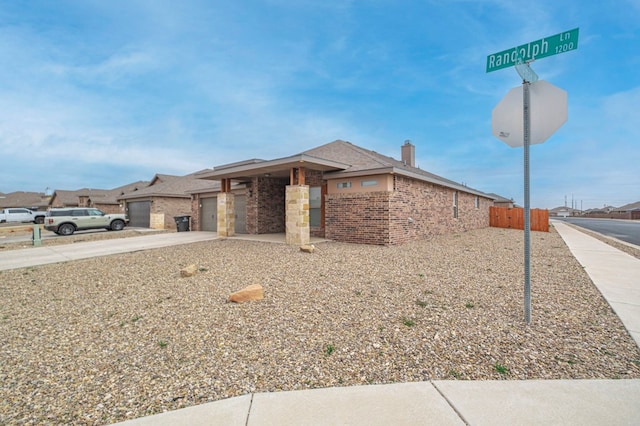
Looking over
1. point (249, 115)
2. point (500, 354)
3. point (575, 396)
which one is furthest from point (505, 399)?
point (249, 115)

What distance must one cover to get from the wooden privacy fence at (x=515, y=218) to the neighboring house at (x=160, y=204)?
22006 mm

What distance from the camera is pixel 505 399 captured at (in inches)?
89.9

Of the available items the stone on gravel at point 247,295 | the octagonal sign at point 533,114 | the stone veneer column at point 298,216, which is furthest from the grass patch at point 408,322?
the stone veneer column at point 298,216

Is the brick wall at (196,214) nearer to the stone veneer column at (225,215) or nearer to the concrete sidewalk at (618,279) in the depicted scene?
the stone veneer column at (225,215)

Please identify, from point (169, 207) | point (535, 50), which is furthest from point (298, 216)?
point (169, 207)

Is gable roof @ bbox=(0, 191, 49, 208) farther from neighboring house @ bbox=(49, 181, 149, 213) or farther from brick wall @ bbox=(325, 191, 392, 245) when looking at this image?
brick wall @ bbox=(325, 191, 392, 245)

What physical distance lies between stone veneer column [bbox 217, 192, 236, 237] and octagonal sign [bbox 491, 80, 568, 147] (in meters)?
12.3

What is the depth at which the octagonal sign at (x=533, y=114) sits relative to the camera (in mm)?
3457

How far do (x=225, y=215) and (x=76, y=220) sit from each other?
447 inches

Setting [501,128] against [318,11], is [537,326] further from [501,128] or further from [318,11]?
[318,11]

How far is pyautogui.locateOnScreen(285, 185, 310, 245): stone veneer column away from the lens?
10625 mm

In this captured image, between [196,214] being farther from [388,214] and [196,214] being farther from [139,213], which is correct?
[388,214]

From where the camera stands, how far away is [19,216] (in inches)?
1216

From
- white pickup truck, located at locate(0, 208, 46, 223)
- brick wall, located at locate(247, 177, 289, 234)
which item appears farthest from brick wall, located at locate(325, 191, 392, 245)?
white pickup truck, located at locate(0, 208, 46, 223)
